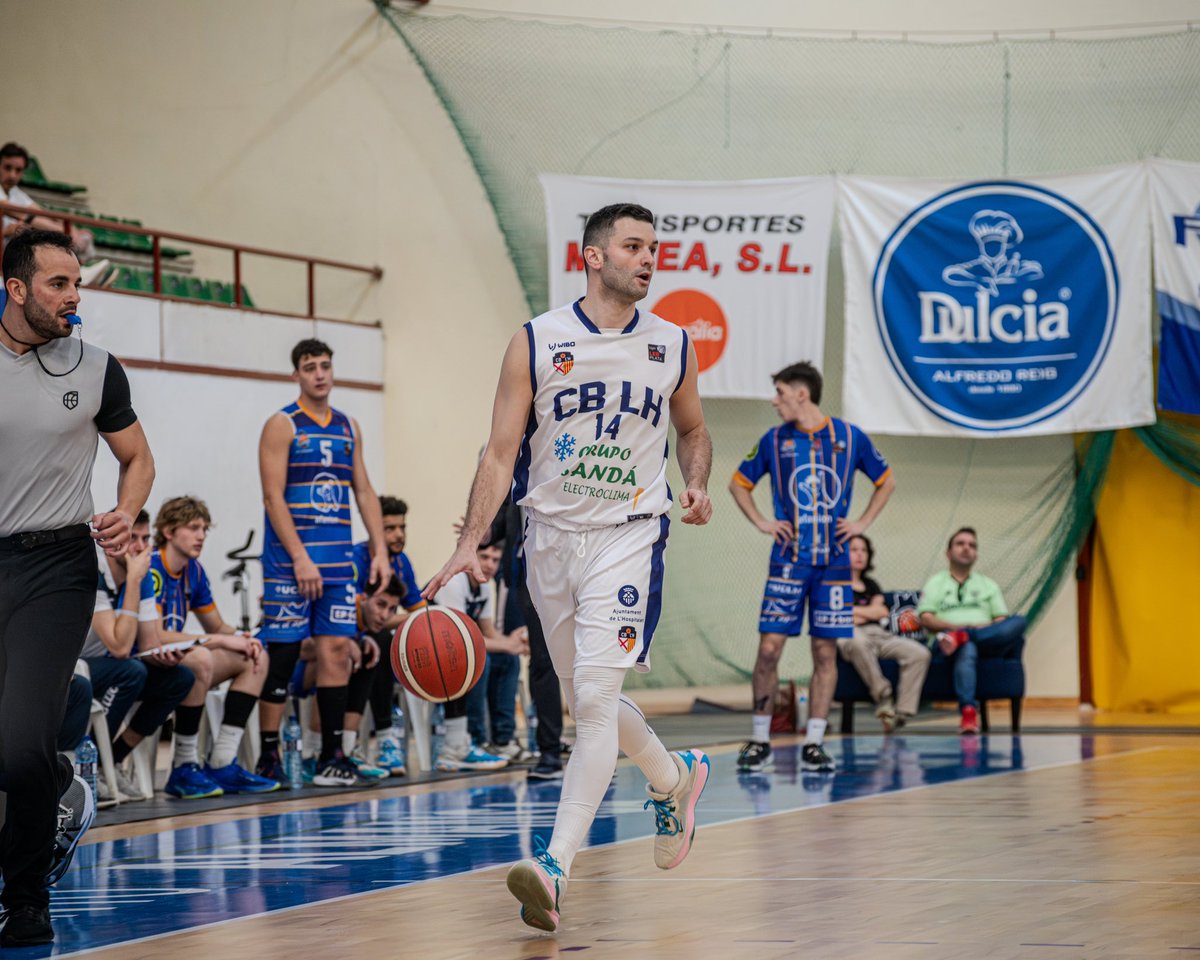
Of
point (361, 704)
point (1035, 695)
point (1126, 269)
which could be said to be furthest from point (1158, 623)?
point (361, 704)

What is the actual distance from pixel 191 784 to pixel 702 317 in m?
6.23

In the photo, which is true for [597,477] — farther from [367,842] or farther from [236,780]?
[236,780]

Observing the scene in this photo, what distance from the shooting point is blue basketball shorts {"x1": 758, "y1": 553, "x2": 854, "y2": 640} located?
848 cm

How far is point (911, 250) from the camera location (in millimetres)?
12594

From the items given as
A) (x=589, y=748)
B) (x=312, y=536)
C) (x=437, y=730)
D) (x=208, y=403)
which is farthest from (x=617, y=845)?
(x=208, y=403)

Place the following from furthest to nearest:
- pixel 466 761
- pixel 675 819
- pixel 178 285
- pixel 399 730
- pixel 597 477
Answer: pixel 178 285 < pixel 399 730 < pixel 466 761 < pixel 675 819 < pixel 597 477

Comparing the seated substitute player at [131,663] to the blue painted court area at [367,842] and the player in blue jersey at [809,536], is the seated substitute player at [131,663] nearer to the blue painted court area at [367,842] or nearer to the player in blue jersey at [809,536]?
the blue painted court area at [367,842]

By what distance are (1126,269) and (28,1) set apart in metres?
9.27

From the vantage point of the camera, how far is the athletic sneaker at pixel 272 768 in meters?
8.09

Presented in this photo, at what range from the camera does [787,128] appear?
12789 millimetres

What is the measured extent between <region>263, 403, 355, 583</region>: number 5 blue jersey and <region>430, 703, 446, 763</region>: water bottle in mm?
1385

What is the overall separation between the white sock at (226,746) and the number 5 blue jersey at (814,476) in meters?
2.71

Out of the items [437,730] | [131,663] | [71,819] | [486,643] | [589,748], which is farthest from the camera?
[437,730]

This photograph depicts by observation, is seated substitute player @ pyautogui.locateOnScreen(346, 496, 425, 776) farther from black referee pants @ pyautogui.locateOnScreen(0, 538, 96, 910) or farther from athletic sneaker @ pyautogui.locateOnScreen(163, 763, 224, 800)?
black referee pants @ pyautogui.locateOnScreen(0, 538, 96, 910)
